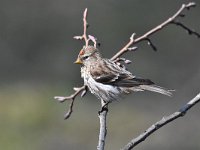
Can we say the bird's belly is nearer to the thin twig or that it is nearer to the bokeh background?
the thin twig

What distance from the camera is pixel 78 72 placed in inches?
465

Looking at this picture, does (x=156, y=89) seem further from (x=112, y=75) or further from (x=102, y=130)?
(x=102, y=130)

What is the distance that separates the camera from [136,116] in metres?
11.9

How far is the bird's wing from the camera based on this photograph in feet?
16.2

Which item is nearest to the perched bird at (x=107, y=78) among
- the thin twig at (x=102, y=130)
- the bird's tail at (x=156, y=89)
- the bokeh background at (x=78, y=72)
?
the bird's tail at (x=156, y=89)

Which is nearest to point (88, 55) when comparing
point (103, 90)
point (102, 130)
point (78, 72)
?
point (103, 90)

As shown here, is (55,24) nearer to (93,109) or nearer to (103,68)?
(93,109)

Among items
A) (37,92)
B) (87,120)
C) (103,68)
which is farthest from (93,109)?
(103,68)

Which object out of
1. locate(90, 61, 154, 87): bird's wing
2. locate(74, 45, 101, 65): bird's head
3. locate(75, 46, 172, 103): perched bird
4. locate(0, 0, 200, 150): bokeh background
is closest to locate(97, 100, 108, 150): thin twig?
locate(74, 45, 101, 65): bird's head

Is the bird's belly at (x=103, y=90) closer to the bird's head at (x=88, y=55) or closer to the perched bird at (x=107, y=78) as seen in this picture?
the perched bird at (x=107, y=78)

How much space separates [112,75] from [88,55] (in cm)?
37

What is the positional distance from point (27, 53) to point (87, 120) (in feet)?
6.56

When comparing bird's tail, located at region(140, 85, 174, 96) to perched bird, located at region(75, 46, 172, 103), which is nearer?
bird's tail, located at region(140, 85, 174, 96)

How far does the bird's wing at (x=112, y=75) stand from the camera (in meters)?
4.94
